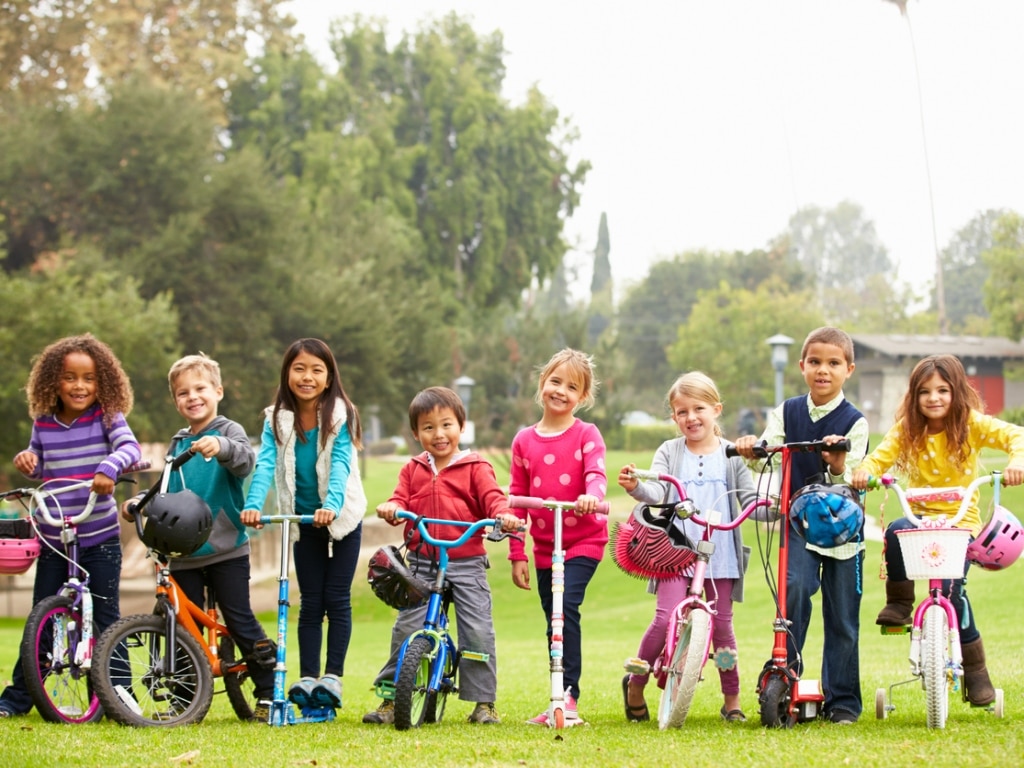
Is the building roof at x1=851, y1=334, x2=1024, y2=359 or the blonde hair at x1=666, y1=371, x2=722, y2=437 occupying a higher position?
the building roof at x1=851, y1=334, x2=1024, y2=359

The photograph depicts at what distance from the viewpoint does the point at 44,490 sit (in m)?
6.85

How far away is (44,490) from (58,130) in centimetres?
2770

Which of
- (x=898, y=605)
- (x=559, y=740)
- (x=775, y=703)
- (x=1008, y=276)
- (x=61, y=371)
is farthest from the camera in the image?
(x=1008, y=276)

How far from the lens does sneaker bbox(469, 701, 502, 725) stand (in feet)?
21.4

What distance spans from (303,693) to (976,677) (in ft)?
10.1

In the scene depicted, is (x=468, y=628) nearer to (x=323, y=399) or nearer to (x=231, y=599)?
(x=231, y=599)

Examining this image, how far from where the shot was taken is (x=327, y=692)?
6461mm

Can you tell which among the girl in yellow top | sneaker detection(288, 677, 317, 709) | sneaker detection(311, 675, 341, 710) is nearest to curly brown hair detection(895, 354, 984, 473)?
the girl in yellow top

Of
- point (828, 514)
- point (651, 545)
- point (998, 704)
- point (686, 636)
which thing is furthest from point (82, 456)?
point (998, 704)

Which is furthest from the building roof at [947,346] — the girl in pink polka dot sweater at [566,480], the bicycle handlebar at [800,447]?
the bicycle handlebar at [800,447]

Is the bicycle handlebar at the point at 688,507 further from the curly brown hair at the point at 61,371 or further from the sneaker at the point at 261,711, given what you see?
the curly brown hair at the point at 61,371

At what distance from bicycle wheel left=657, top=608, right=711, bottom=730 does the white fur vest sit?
5.53 ft

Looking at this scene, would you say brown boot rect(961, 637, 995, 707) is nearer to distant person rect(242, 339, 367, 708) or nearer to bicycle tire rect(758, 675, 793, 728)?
bicycle tire rect(758, 675, 793, 728)

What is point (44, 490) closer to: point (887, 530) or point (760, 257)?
point (887, 530)
